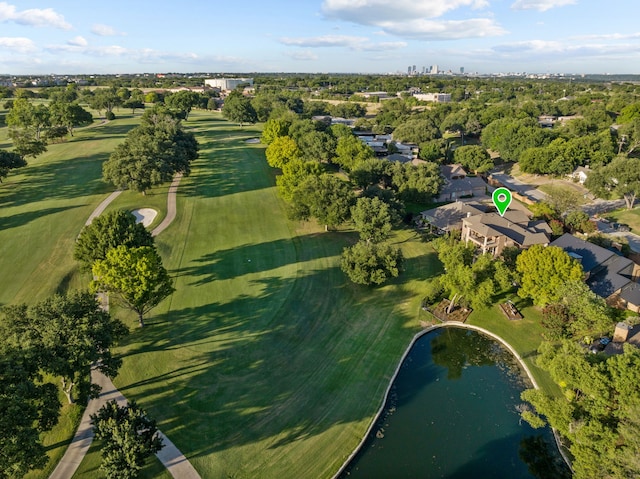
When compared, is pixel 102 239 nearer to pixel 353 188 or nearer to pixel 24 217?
pixel 24 217

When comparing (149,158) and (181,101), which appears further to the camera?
(181,101)

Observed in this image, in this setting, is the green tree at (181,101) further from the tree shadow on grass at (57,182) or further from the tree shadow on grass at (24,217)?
the tree shadow on grass at (24,217)

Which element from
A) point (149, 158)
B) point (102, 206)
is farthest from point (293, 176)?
point (102, 206)

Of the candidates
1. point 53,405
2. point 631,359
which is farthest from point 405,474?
point 53,405

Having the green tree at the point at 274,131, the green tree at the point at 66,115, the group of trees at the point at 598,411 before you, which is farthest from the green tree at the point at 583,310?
the green tree at the point at 66,115

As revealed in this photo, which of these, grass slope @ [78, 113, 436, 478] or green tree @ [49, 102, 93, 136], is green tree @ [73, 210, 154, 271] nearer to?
grass slope @ [78, 113, 436, 478]

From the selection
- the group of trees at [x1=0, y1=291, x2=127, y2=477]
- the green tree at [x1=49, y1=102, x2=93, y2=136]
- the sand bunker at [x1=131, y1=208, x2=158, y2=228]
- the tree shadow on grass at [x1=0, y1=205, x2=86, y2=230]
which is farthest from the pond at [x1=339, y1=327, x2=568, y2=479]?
the green tree at [x1=49, y1=102, x2=93, y2=136]

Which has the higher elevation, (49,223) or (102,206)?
(102,206)
